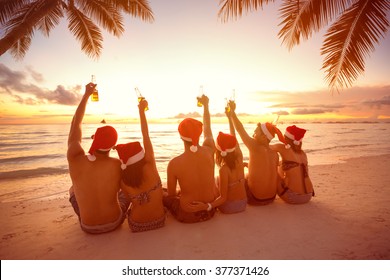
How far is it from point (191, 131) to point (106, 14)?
814 cm

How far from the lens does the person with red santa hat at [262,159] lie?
4.07 m

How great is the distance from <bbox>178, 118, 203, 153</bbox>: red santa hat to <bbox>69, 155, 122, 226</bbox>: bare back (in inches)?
Result: 39.5

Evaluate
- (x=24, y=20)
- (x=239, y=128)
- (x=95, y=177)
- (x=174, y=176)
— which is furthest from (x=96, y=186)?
(x=24, y=20)

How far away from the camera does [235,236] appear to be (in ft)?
11.4

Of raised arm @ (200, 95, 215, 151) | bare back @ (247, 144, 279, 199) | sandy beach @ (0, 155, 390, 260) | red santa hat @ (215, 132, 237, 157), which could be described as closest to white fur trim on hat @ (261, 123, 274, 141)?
bare back @ (247, 144, 279, 199)

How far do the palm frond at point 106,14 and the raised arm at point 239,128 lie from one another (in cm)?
716

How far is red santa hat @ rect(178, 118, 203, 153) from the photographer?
3.48 metres

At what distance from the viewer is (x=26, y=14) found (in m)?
7.57

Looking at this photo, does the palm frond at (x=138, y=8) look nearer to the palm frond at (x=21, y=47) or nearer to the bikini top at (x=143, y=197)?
the palm frond at (x=21, y=47)

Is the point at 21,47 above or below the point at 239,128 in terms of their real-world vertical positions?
above

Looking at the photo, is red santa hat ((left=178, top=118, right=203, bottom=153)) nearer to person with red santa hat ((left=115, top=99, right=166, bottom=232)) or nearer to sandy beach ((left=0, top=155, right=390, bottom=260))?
person with red santa hat ((left=115, top=99, right=166, bottom=232))

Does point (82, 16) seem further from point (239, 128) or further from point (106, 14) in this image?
point (239, 128)
